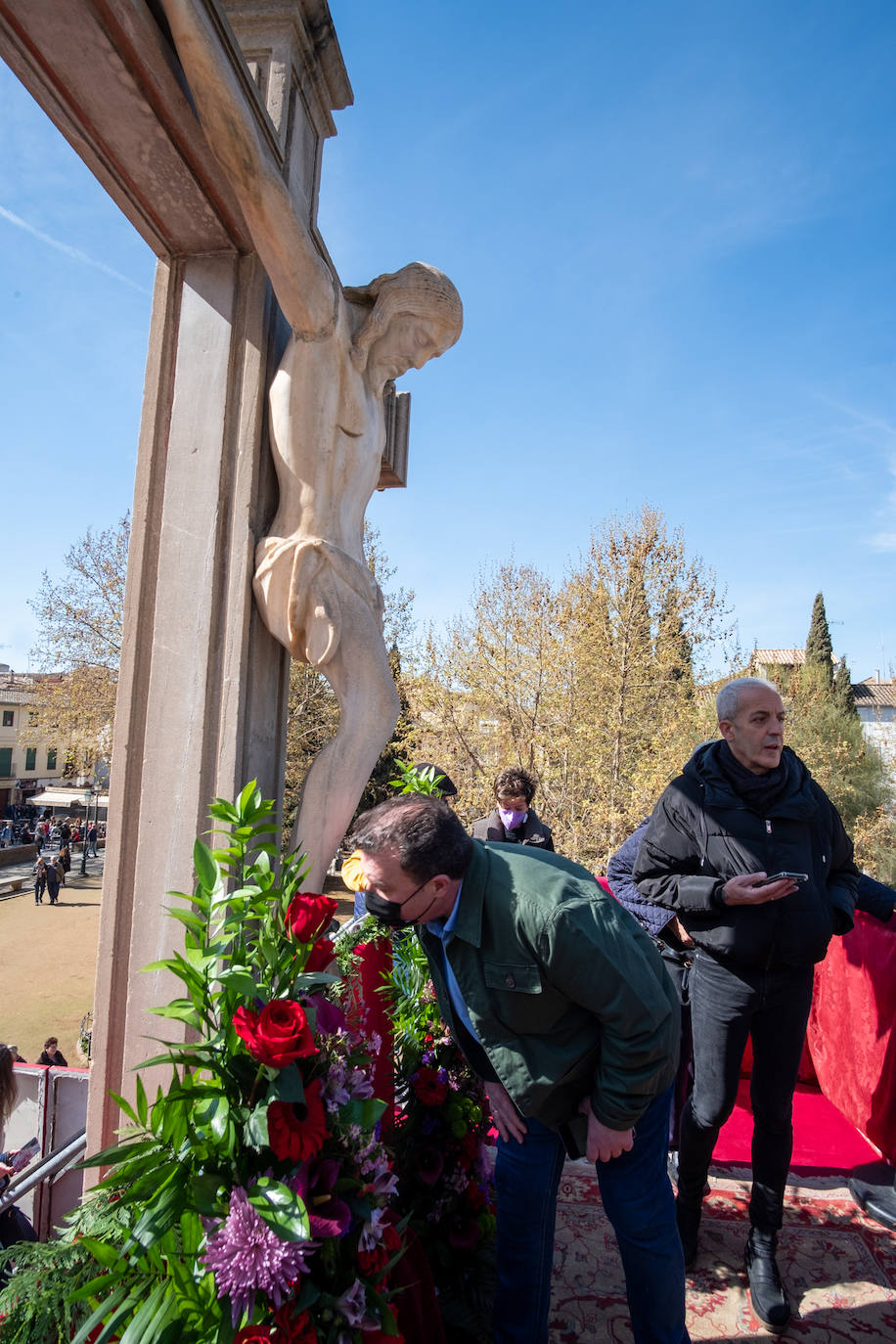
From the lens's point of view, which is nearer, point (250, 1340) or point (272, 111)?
point (250, 1340)

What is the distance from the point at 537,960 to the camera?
1539mm

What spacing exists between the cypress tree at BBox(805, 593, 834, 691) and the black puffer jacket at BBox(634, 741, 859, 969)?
24.0m

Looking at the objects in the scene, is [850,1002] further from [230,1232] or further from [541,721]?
[541,721]

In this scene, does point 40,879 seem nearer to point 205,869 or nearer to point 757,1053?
point 757,1053

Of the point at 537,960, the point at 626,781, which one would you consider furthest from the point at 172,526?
the point at 626,781

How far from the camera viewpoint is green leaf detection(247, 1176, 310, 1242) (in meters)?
1.14

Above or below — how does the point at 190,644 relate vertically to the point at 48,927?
above

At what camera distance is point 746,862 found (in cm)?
224

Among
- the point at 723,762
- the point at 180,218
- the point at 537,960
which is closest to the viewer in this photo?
the point at 537,960

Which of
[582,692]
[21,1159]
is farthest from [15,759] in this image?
[21,1159]

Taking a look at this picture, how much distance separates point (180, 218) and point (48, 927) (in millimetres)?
17498

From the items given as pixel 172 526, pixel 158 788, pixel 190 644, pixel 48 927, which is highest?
pixel 172 526

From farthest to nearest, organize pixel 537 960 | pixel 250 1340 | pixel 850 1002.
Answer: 1. pixel 850 1002
2. pixel 537 960
3. pixel 250 1340

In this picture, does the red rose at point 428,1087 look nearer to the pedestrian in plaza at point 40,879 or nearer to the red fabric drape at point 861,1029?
the red fabric drape at point 861,1029
